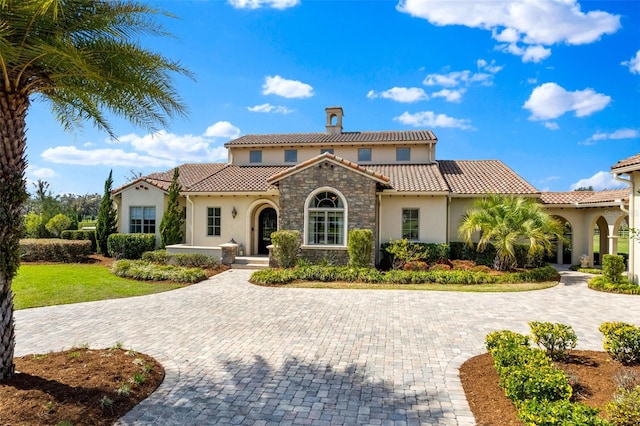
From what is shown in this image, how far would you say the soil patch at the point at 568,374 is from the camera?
16.9 feet

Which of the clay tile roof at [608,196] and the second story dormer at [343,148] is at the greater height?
the second story dormer at [343,148]

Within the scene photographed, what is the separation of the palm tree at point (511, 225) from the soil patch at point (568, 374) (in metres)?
9.41

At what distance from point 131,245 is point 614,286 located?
76.3ft

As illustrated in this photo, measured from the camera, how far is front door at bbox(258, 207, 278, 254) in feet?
70.7

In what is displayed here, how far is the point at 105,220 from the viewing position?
2275 cm

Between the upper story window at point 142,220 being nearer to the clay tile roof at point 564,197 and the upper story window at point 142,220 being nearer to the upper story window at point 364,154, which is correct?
the upper story window at point 364,154

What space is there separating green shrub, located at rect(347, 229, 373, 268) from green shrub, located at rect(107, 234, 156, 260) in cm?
1208

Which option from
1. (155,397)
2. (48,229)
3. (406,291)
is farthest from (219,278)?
(48,229)

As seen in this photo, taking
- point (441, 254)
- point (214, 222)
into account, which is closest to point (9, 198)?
point (214, 222)

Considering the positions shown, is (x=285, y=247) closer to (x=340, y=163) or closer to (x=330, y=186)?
(x=330, y=186)

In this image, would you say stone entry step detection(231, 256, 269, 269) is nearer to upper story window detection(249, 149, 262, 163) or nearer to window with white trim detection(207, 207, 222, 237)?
window with white trim detection(207, 207, 222, 237)

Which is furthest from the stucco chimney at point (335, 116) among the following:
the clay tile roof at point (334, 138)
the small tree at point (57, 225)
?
the small tree at point (57, 225)

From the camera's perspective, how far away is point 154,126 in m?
7.50

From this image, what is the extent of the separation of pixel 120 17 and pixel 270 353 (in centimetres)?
659
